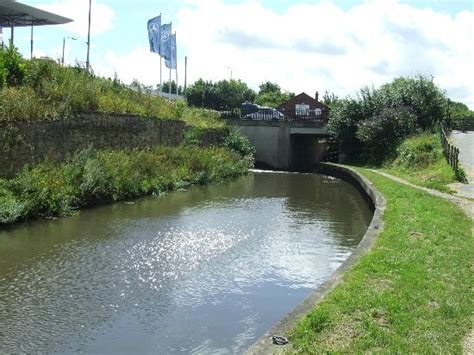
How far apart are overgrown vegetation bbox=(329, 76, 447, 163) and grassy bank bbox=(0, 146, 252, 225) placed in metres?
12.1

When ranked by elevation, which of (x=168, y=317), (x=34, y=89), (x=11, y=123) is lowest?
(x=168, y=317)

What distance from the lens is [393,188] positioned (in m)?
19.2

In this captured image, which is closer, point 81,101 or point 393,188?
point 393,188

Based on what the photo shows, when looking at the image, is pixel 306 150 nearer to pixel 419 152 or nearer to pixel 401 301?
pixel 419 152

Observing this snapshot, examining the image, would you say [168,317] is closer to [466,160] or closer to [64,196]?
[64,196]

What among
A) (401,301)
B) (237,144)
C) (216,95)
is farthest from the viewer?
(216,95)

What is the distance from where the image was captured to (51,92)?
1988 centimetres

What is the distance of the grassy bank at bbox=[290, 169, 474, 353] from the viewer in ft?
17.9

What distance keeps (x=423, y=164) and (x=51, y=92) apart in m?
17.5

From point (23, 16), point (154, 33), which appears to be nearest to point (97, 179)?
point (23, 16)

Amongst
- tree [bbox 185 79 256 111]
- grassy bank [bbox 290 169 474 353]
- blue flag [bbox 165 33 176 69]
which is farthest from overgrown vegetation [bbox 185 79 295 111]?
grassy bank [bbox 290 169 474 353]

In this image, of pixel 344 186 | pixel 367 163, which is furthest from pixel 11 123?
pixel 367 163

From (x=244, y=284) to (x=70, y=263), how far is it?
3529 millimetres

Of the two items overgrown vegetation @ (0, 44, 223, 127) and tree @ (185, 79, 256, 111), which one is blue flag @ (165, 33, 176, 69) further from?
tree @ (185, 79, 256, 111)
